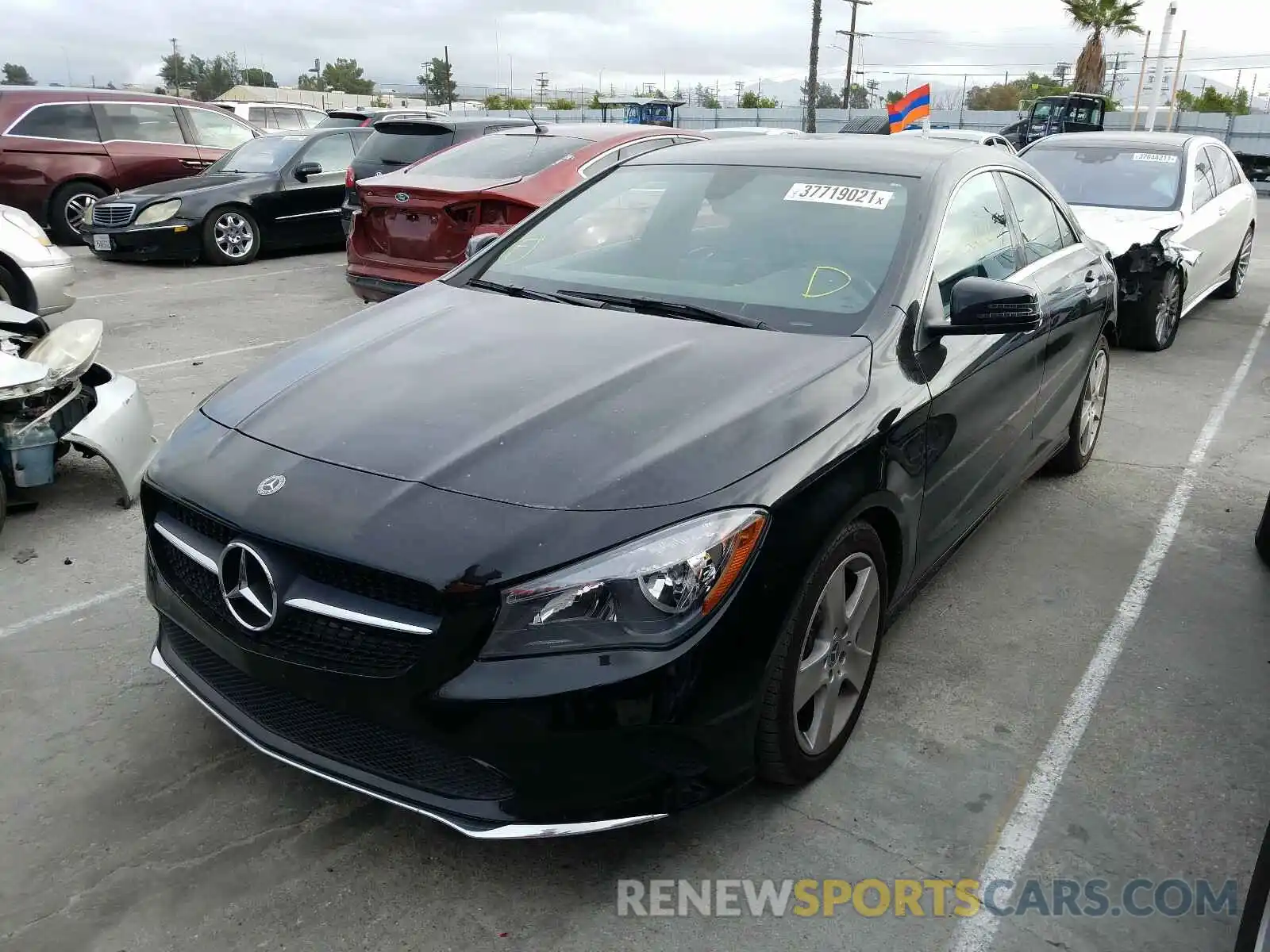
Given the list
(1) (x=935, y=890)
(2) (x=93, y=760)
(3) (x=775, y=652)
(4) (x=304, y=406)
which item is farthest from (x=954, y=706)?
(2) (x=93, y=760)

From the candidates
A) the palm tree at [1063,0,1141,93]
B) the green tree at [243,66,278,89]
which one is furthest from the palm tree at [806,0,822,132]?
the green tree at [243,66,278,89]

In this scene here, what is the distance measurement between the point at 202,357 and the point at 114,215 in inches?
186

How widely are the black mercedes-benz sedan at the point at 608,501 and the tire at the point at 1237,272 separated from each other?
797 centimetres

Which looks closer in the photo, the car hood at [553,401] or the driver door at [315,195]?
the car hood at [553,401]

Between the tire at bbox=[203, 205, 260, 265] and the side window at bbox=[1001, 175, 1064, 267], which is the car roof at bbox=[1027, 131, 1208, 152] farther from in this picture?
the tire at bbox=[203, 205, 260, 265]

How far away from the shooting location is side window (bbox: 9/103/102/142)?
39.8 ft

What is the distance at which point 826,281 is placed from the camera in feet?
10.5

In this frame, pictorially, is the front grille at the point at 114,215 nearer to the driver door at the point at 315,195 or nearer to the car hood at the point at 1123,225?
the driver door at the point at 315,195

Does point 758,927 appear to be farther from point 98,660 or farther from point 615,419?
point 98,660

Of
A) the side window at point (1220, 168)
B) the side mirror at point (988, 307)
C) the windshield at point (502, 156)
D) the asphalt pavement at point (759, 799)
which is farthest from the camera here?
the side window at point (1220, 168)

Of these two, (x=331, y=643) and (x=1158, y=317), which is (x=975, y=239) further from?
(x=1158, y=317)

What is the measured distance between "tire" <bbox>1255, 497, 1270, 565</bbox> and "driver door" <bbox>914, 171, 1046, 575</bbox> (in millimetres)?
1074

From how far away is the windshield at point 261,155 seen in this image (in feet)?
39.0

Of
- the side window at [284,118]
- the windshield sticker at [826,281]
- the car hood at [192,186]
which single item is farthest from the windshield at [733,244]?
the side window at [284,118]
